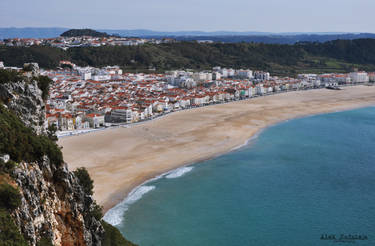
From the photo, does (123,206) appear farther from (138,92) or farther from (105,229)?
(138,92)

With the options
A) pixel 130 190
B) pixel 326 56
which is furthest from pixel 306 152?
pixel 326 56

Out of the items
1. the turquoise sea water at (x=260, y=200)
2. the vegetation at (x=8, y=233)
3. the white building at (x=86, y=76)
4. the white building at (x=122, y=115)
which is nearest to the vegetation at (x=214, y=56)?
the white building at (x=86, y=76)

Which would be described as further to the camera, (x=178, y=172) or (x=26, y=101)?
(x=178, y=172)

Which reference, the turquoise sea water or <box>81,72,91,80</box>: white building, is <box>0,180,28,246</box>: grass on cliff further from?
<box>81,72,91,80</box>: white building

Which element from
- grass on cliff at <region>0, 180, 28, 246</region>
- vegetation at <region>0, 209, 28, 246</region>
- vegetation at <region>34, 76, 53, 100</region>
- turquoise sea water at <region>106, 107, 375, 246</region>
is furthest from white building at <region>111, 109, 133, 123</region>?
vegetation at <region>0, 209, 28, 246</region>

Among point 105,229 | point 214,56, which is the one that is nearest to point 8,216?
point 105,229

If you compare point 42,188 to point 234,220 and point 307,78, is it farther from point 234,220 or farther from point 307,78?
point 307,78

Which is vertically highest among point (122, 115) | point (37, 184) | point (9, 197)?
point (9, 197)
